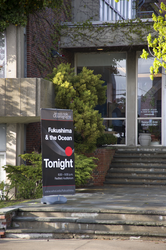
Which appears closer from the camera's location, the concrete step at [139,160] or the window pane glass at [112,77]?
the concrete step at [139,160]

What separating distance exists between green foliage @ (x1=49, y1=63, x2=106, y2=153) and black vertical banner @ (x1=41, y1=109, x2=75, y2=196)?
92.9 inches

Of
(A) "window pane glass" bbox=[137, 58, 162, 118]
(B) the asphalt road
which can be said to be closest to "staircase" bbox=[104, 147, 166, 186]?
(A) "window pane glass" bbox=[137, 58, 162, 118]

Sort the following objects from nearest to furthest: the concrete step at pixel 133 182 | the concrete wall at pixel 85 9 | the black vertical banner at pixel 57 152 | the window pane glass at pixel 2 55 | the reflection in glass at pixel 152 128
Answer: the black vertical banner at pixel 57 152 → the window pane glass at pixel 2 55 → the concrete step at pixel 133 182 → the reflection in glass at pixel 152 128 → the concrete wall at pixel 85 9

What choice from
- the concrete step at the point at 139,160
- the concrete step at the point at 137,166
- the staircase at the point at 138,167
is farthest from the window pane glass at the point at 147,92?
the concrete step at the point at 137,166

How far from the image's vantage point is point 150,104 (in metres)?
14.7

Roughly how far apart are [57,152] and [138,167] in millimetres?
5473

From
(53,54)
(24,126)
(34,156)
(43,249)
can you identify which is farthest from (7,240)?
(53,54)

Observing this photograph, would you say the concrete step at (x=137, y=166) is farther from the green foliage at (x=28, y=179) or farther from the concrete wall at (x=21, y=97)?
the concrete wall at (x=21, y=97)

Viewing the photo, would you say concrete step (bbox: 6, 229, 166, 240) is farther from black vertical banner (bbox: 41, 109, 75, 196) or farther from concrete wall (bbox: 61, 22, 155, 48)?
concrete wall (bbox: 61, 22, 155, 48)

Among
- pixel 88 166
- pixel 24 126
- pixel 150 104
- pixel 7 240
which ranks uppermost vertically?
pixel 150 104

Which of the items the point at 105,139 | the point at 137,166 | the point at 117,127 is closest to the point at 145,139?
the point at 117,127

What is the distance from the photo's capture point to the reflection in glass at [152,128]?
1448cm

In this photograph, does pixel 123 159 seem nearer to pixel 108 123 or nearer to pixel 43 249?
pixel 108 123

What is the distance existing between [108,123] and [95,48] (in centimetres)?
337
